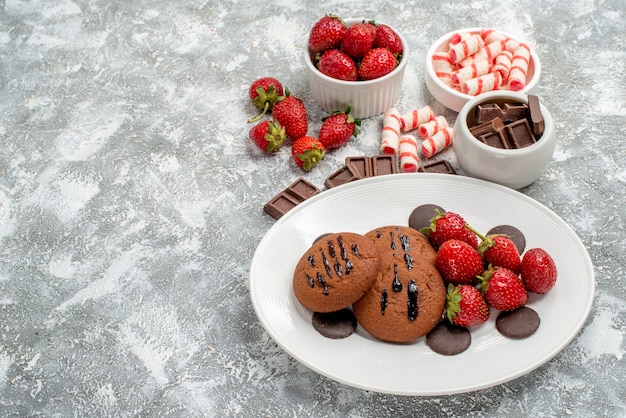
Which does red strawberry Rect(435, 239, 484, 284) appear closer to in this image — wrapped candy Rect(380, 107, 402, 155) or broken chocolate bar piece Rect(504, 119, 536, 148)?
broken chocolate bar piece Rect(504, 119, 536, 148)

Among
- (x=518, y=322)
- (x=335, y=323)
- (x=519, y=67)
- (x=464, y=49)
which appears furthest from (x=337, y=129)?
(x=518, y=322)

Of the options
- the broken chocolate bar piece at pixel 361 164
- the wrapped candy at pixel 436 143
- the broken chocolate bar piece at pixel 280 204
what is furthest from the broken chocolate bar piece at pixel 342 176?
the wrapped candy at pixel 436 143

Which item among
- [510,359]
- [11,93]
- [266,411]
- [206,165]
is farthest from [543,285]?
[11,93]

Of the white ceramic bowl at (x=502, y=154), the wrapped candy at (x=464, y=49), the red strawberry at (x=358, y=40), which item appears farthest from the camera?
the wrapped candy at (x=464, y=49)

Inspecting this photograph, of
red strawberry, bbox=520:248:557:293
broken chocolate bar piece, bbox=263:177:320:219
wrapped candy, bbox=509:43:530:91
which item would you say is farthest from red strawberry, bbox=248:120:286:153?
red strawberry, bbox=520:248:557:293

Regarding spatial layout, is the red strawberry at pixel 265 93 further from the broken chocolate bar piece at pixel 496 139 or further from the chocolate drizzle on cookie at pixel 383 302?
the chocolate drizzle on cookie at pixel 383 302

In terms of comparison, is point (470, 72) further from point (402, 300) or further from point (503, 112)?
point (402, 300)
